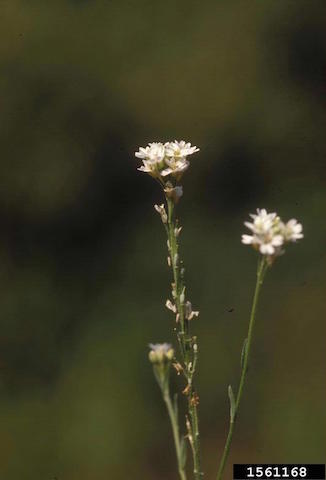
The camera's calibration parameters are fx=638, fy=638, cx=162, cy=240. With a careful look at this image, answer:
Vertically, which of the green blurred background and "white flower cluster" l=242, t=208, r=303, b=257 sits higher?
→ the green blurred background

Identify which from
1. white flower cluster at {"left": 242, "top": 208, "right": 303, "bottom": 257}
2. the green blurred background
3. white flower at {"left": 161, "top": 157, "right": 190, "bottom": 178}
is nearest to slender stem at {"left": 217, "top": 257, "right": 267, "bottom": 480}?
white flower cluster at {"left": 242, "top": 208, "right": 303, "bottom": 257}

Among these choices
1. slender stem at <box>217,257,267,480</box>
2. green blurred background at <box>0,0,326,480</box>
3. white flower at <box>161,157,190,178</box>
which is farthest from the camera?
green blurred background at <box>0,0,326,480</box>

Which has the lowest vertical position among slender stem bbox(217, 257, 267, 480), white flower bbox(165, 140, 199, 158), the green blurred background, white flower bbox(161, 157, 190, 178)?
slender stem bbox(217, 257, 267, 480)

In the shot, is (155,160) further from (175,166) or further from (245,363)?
(245,363)

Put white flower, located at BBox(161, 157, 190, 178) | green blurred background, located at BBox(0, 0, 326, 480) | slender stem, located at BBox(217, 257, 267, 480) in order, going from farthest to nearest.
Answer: green blurred background, located at BBox(0, 0, 326, 480) → white flower, located at BBox(161, 157, 190, 178) → slender stem, located at BBox(217, 257, 267, 480)

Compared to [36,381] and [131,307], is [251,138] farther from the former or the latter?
[36,381]

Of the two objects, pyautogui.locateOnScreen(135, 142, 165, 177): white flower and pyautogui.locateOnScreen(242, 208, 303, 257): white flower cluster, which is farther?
pyautogui.locateOnScreen(135, 142, 165, 177): white flower

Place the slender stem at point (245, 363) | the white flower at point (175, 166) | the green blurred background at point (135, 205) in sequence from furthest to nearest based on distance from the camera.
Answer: the green blurred background at point (135, 205) → the white flower at point (175, 166) → the slender stem at point (245, 363)

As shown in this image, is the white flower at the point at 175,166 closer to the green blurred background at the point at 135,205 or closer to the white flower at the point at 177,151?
the white flower at the point at 177,151

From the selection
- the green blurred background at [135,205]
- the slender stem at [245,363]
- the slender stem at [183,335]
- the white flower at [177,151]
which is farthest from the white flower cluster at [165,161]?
the green blurred background at [135,205]

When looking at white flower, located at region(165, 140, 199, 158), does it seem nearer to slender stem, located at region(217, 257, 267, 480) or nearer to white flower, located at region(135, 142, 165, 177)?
white flower, located at region(135, 142, 165, 177)

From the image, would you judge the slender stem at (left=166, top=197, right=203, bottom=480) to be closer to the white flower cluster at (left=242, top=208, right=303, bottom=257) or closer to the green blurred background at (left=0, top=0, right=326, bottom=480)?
the white flower cluster at (left=242, top=208, right=303, bottom=257)
